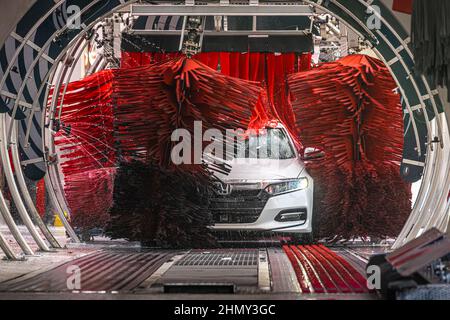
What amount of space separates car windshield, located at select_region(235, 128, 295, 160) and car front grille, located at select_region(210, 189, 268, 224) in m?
0.45

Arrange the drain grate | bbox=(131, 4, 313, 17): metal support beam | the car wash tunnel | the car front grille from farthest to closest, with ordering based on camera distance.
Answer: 1. the car front grille
2. bbox=(131, 4, 313, 17): metal support beam
3. the car wash tunnel
4. the drain grate

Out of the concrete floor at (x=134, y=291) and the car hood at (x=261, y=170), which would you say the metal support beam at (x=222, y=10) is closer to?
the car hood at (x=261, y=170)

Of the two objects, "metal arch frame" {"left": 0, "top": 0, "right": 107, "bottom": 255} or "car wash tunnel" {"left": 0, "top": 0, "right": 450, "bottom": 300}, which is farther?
"car wash tunnel" {"left": 0, "top": 0, "right": 450, "bottom": 300}

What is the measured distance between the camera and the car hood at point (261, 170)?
32.9 feet

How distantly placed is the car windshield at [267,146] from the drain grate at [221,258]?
1.20 meters

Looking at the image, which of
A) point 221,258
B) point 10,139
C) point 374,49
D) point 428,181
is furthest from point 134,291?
point 374,49

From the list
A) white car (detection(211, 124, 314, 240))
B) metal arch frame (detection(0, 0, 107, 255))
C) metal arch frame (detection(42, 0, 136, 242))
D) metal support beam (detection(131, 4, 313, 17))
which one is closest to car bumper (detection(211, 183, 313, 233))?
white car (detection(211, 124, 314, 240))

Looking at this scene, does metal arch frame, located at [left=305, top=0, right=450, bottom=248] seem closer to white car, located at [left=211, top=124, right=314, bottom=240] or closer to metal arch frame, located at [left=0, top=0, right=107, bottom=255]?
white car, located at [left=211, top=124, right=314, bottom=240]

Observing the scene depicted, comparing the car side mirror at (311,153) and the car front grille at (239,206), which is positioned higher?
the car side mirror at (311,153)

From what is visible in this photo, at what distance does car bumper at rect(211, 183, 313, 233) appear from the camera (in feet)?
32.8

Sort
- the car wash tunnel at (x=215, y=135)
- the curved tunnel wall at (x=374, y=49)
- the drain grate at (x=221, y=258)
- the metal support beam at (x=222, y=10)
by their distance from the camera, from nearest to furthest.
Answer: the drain grate at (x=221, y=258) < the curved tunnel wall at (x=374, y=49) < the car wash tunnel at (x=215, y=135) < the metal support beam at (x=222, y=10)

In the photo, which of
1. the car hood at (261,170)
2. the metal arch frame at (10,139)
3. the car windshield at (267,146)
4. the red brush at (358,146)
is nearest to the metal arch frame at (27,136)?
the metal arch frame at (10,139)

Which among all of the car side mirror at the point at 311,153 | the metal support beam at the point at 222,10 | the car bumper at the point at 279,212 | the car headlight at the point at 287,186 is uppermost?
the metal support beam at the point at 222,10
